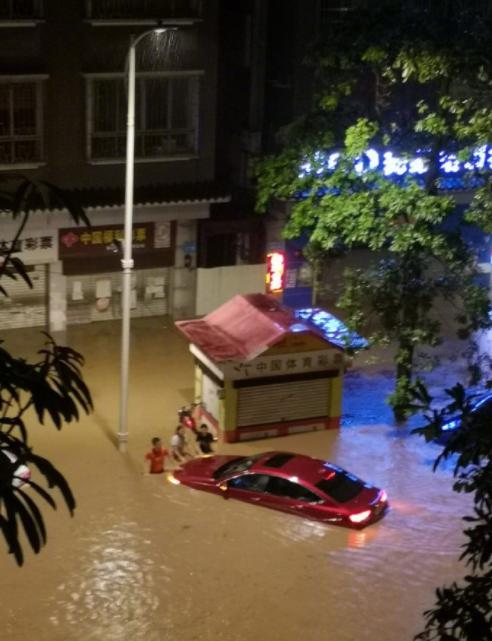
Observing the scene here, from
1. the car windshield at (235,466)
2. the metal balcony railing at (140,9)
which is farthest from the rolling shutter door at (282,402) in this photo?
the metal balcony railing at (140,9)

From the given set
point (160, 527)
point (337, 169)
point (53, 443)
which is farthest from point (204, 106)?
point (160, 527)

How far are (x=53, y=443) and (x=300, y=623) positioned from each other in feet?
23.9

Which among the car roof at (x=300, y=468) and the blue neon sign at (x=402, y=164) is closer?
the car roof at (x=300, y=468)

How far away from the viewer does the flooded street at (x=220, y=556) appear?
50.0 feet

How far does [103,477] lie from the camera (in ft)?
64.1

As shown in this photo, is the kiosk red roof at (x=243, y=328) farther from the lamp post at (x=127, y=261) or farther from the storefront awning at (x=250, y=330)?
the lamp post at (x=127, y=261)

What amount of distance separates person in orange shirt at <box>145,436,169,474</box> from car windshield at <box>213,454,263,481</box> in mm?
1136

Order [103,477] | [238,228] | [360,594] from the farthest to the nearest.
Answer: [238,228]
[103,477]
[360,594]

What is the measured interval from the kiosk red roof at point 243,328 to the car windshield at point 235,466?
2.22m

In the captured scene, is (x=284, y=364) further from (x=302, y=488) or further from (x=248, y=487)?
(x=302, y=488)

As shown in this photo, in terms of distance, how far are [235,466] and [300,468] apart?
4.29 feet

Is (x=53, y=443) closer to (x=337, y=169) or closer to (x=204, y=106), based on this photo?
(x=337, y=169)

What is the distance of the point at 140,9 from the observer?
24.4 metres

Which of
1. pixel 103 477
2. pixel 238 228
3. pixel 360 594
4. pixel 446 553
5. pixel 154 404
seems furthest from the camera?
pixel 238 228
